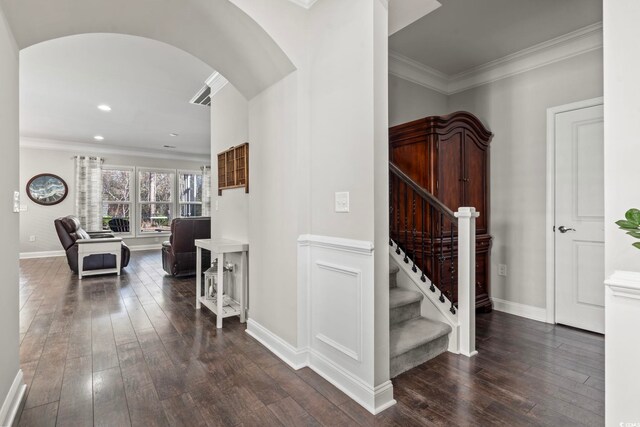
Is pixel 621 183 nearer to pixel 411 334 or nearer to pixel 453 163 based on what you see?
pixel 411 334

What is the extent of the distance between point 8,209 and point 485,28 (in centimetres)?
369

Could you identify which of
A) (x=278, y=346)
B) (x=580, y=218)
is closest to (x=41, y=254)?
(x=278, y=346)

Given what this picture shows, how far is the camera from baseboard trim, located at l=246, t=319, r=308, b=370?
2229 mm

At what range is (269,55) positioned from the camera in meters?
2.24

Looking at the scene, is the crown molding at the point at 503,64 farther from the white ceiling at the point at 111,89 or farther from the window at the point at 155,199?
the window at the point at 155,199

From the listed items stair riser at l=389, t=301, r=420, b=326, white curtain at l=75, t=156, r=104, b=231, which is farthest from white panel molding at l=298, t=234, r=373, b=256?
white curtain at l=75, t=156, r=104, b=231

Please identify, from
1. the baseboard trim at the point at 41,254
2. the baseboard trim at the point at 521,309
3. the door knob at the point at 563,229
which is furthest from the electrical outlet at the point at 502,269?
the baseboard trim at the point at 41,254

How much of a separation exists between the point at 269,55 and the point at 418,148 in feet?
5.50

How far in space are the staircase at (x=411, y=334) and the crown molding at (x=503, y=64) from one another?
242cm

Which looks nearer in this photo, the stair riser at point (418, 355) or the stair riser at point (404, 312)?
the stair riser at point (418, 355)

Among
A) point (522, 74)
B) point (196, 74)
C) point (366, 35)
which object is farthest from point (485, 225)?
point (196, 74)

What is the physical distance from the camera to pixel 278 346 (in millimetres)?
2408

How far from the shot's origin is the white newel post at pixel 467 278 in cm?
243

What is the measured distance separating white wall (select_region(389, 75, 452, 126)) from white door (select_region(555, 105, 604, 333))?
128 cm
